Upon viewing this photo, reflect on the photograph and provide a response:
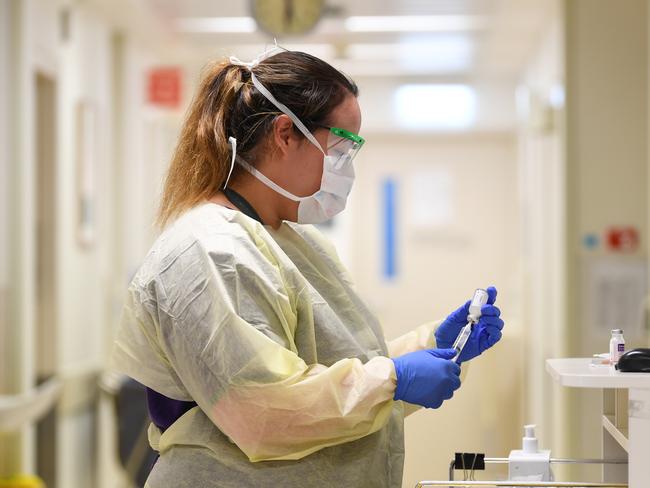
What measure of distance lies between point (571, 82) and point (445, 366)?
285cm

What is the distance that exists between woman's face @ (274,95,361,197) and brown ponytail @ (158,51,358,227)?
17 millimetres

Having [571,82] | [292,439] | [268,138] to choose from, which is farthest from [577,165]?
[292,439]

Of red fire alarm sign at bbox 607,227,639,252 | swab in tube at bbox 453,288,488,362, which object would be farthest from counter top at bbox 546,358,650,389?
red fire alarm sign at bbox 607,227,639,252

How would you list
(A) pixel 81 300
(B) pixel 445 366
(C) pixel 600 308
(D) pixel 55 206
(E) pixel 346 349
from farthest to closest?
(A) pixel 81 300 < (D) pixel 55 206 < (C) pixel 600 308 < (E) pixel 346 349 < (B) pixel 445 366

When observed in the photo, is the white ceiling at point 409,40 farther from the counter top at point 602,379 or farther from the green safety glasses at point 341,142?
the counter top at point 602,379

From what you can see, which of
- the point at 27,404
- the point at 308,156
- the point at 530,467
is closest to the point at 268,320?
the point at 308,156

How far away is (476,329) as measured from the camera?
1640 millimetres

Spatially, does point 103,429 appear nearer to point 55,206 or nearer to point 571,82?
point 55,206

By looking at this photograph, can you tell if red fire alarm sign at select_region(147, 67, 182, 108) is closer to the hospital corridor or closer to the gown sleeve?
the hospital corridor

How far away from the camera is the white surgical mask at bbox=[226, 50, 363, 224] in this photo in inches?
65.9

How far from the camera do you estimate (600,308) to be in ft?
13.2

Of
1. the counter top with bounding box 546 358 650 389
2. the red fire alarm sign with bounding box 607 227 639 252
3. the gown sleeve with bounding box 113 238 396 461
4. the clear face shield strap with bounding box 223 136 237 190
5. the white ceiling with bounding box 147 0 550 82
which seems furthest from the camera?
the white ceiling with bounding box 147 0 550 82

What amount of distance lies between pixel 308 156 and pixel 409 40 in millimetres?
4030

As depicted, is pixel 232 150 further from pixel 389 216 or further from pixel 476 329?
pixel 389 216
